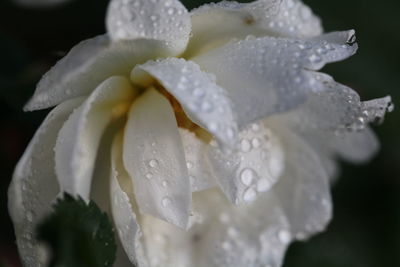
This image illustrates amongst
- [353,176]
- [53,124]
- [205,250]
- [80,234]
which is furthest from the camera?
[353,176]

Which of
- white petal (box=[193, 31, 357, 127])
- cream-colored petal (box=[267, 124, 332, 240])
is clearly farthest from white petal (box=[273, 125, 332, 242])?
white petal (box=[193, 31, 357, 127])

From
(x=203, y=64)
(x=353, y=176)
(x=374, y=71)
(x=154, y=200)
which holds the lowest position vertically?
(x=353, y=176)

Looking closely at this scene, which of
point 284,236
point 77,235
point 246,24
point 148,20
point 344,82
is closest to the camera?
point 77,235

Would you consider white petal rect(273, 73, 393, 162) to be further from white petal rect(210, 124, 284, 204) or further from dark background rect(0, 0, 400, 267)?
dark background rect(0, 0, 400, 267)

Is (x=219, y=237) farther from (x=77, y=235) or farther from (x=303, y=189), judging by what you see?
(x=77, y=235)

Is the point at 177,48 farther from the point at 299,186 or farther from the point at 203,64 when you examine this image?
the point at 299,186

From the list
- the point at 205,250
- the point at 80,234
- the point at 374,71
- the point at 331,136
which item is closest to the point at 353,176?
the point at 374,71

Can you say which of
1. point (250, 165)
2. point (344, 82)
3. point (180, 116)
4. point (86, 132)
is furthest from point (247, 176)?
point (344, 82)
